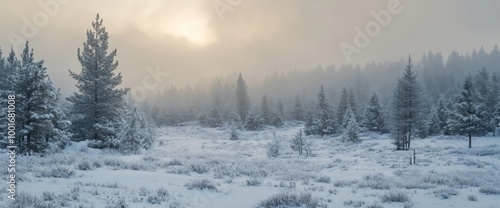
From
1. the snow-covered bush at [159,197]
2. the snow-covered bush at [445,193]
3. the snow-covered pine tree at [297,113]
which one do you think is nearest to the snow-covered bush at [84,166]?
the snow-covered bush at [159,197]

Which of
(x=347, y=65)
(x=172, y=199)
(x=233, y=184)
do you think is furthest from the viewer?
(x=347, y=65)

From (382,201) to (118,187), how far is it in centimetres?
835

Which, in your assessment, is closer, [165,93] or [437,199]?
[437,199]

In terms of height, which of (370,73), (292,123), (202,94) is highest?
(370,73)

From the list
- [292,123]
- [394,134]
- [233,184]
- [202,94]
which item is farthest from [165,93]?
[233,184]

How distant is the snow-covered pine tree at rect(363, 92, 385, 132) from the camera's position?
6006cm

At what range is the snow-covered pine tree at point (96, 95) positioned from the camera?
28.3m

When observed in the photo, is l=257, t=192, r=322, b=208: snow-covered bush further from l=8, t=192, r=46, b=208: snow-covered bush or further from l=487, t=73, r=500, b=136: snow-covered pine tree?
l=487, t=73, r=500, b=136: snow-covered pine tree

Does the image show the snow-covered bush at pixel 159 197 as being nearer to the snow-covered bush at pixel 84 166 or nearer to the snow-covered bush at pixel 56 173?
the snow-covered bush at pixel 56 173

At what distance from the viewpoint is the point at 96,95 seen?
1133 inches

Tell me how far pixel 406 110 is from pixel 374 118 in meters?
21.6

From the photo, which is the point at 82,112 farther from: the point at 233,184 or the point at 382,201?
the point at 382,201

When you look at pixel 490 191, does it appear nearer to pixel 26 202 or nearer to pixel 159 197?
pixel 159 197

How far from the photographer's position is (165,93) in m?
185
